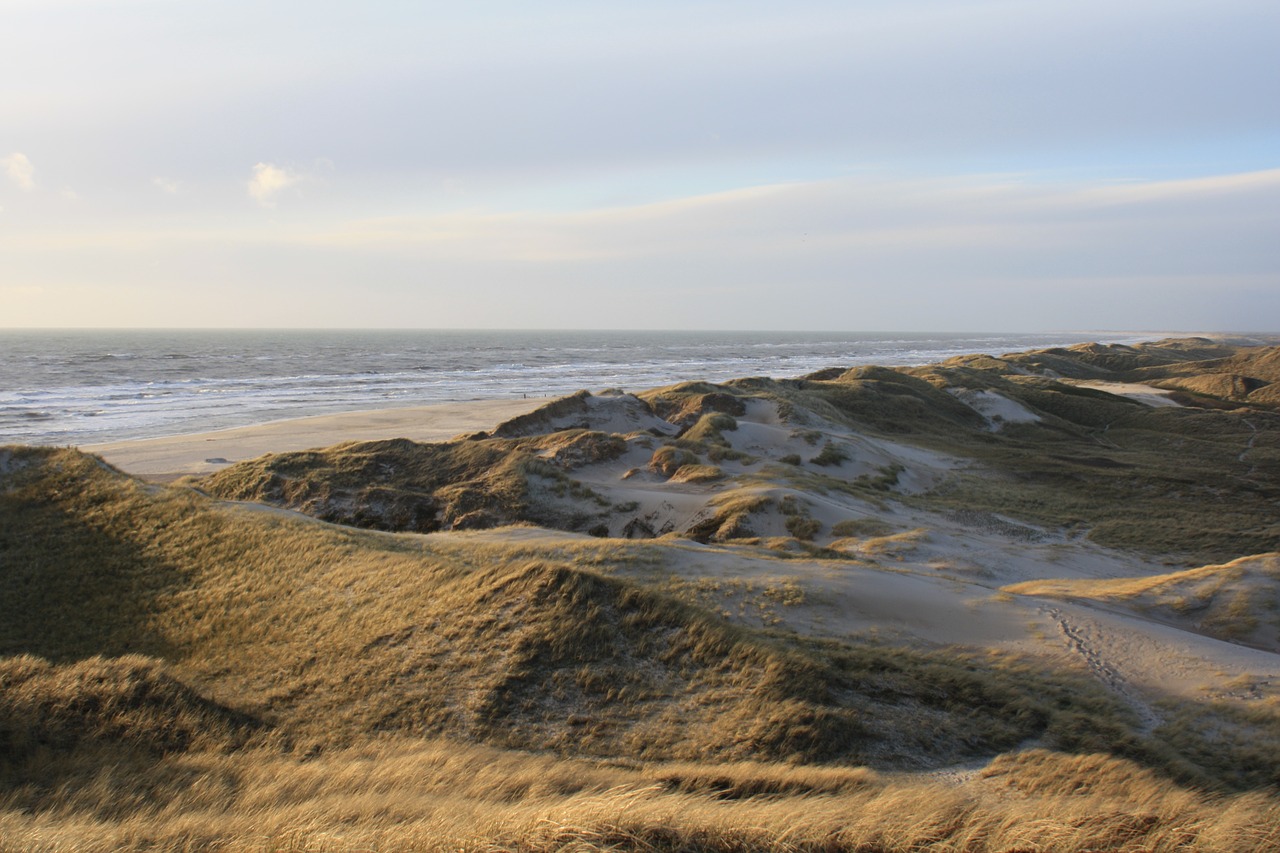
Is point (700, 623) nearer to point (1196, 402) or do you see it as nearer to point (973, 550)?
point (973, 550)

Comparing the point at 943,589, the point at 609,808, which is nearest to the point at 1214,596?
the point at 943,589

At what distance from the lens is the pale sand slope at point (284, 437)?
3184 cm

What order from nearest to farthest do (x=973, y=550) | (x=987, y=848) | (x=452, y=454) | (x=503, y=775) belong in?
1. (x=987, y=848)
2. (x=503, y=775)
3. (x=973, y=550)
4. (x=452, y=454)

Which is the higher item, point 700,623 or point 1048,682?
point 700,623

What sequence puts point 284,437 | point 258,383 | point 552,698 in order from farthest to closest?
point 258,383
point 284,437
point 552,698

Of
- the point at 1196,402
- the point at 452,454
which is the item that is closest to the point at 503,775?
the point at 452,454

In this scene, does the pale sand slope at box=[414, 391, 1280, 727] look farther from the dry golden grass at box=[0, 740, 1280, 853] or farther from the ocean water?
the ocean water

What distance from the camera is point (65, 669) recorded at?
9156 mm

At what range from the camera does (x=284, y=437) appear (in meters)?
39.1

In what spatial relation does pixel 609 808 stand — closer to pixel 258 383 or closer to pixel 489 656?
pixel 489 656

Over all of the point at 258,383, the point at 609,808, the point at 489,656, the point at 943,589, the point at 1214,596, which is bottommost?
the point at 1214,596

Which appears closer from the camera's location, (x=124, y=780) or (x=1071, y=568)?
(x=124, y=780)

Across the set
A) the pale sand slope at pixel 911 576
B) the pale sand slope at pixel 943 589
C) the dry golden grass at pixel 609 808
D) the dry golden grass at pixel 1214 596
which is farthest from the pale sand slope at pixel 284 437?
the dry golden grass at pixel 1214 596

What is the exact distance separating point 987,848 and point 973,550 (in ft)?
47.3
